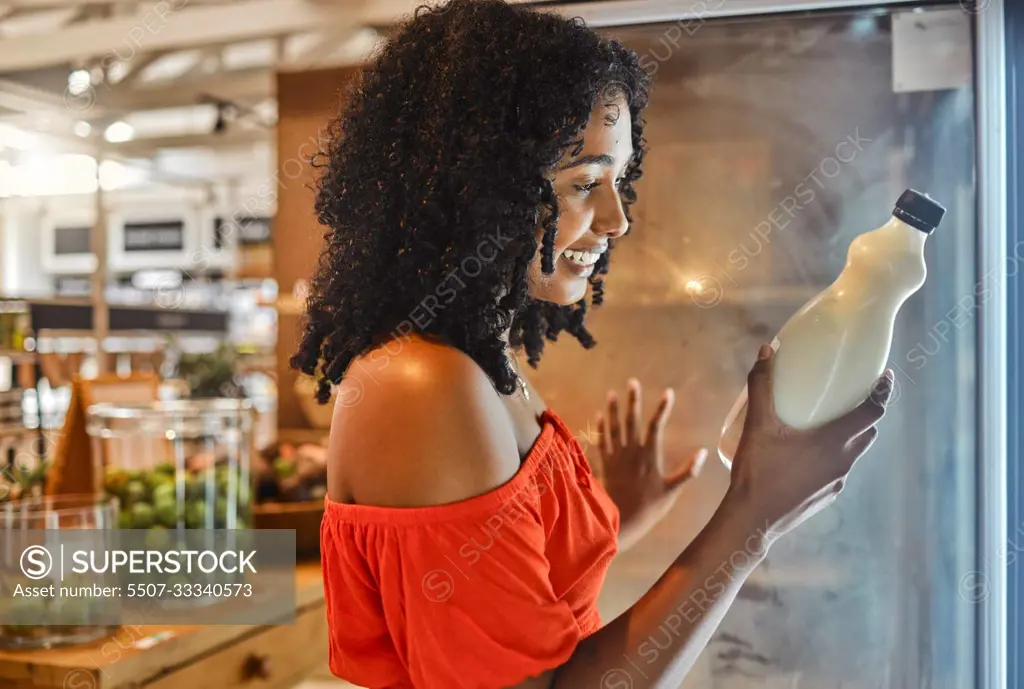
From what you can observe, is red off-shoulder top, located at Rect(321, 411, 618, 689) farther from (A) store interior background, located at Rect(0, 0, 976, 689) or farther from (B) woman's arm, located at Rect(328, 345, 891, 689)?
(A) store interior background, located at Rect(0, 0, 976, 689)

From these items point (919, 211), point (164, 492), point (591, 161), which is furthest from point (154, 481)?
point (919, 211)

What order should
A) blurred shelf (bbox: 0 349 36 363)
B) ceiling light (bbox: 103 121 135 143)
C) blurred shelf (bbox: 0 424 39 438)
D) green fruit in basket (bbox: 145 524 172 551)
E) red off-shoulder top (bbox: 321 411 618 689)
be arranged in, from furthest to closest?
ceiling light (bbox: 103 121 135 143) → blurred shelf (bbox: 0 349 36 363) → blurred shelf (bbox: 0 424 39 438) → green fruit in basket (bbox: 145 524 172 551) → red off-shoulder top (bbox: 321 411 618 689)

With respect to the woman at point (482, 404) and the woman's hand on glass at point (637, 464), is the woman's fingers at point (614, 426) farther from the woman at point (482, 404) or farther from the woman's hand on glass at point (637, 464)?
the woman at point (482, 404)

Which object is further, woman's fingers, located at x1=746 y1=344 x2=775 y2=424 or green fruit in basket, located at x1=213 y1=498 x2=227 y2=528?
green fruit in basket, located at x1=213 y1=498 x2=227 y2=528

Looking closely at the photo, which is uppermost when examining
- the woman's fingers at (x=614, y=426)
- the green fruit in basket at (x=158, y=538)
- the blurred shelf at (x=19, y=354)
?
the blurred shelf at (x=19, y=354)

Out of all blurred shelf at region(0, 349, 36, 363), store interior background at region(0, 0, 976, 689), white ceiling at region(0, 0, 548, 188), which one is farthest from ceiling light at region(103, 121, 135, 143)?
store interior background at region(0, 0, 976, 689)

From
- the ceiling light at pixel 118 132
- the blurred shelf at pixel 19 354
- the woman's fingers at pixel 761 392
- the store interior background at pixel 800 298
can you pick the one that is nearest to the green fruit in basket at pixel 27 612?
the blurred shelf at pixel 19 354

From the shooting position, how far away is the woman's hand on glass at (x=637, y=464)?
1.13 m

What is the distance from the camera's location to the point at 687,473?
1.15m

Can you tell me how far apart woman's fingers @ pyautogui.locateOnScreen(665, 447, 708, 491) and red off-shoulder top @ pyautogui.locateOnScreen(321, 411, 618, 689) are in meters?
0.36

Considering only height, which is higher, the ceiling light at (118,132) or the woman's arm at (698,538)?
the ceiling light at (118,132)

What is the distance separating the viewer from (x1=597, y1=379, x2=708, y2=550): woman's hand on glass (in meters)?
1.13

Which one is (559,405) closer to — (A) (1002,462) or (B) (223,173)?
(A) (1002,462)

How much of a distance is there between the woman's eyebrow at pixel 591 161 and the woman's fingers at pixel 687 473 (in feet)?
1.55
